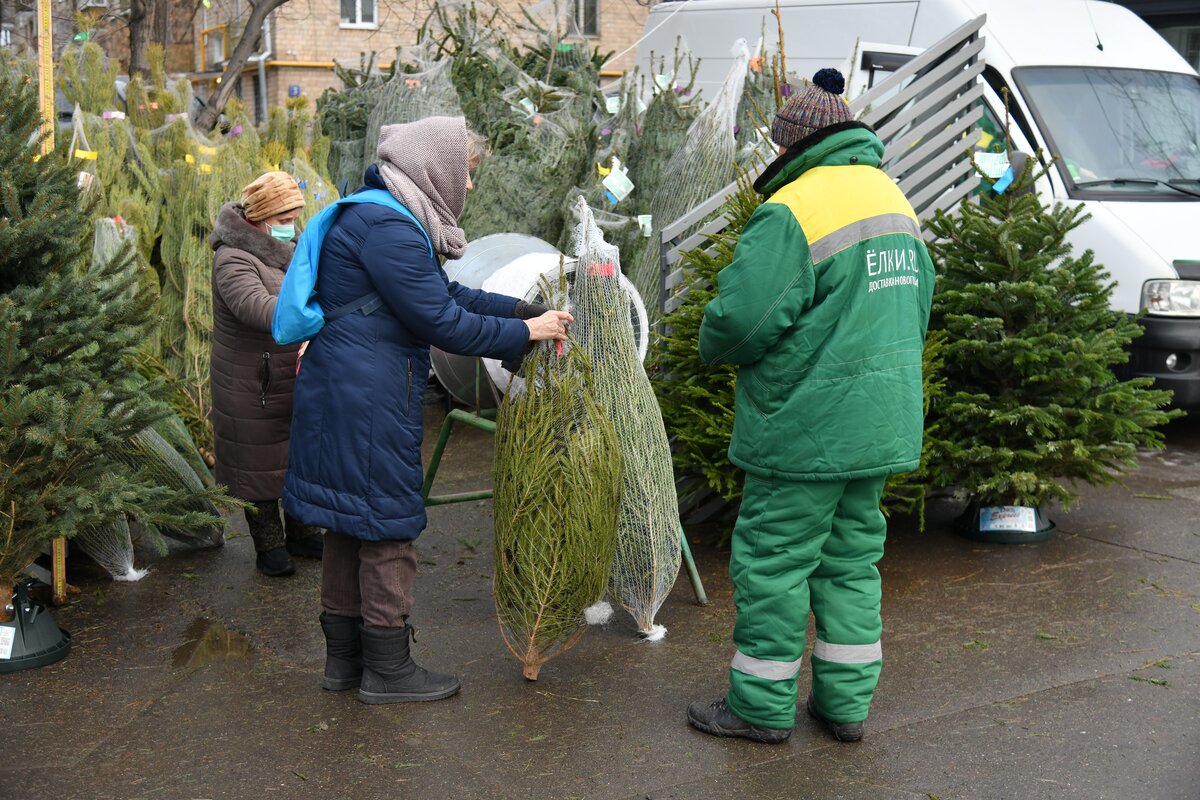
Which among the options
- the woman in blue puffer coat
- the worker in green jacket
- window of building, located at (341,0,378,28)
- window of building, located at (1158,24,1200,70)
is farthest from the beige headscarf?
window of building, located at (341,0,378,28)

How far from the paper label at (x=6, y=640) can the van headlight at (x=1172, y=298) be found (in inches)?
225

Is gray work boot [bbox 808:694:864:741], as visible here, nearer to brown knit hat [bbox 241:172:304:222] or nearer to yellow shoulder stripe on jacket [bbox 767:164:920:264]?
yellow shoulder stripe on jacket [bbox 767:164:920:264]

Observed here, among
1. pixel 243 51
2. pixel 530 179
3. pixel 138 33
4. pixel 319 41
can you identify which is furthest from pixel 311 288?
pixel 319 41

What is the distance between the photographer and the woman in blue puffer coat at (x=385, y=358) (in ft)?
12.1

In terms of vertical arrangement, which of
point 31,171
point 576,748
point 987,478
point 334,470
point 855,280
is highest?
point 31,171

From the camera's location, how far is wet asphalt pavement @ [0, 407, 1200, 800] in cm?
348

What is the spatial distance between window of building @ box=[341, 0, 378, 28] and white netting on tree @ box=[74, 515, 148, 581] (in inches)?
920

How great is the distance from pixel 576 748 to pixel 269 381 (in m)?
2.19

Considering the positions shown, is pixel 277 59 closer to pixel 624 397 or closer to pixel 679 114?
pixel 679 114

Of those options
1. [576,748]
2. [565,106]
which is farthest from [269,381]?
[565,106]

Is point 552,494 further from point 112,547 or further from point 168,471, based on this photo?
point 168,471

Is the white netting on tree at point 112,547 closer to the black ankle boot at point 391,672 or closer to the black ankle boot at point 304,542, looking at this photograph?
the black ankle boot at point 304,542

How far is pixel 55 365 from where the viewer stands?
4109mm

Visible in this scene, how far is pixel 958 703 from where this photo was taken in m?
3.99
